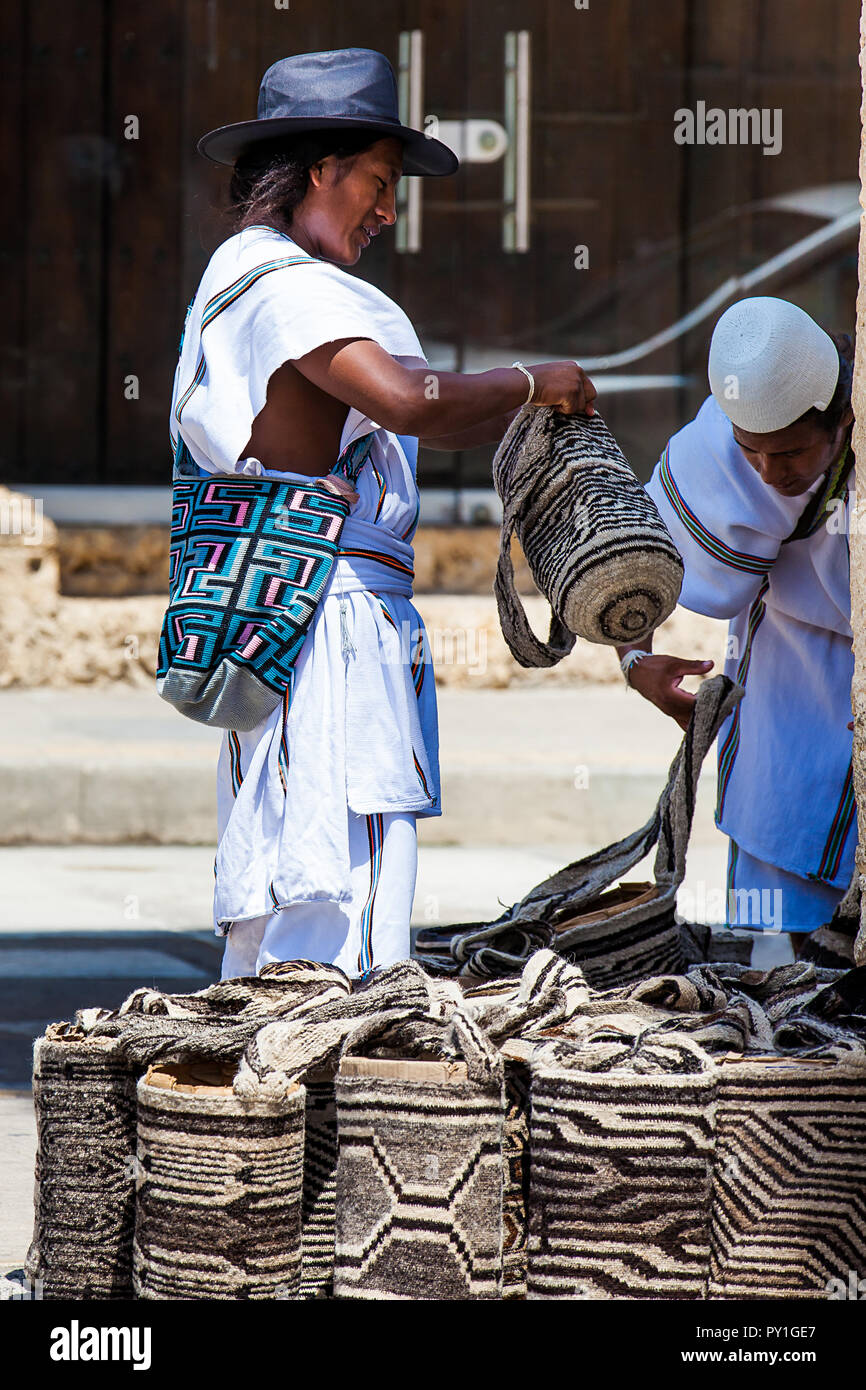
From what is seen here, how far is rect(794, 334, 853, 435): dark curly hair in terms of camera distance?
2.88m

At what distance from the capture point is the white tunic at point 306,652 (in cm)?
247

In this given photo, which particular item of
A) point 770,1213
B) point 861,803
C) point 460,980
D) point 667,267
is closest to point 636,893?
point 460,980

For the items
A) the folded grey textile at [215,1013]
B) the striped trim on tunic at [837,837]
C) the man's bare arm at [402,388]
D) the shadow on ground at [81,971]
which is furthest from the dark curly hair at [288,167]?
the shadow on ground at [81,971]

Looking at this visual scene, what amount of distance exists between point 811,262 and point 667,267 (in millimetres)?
691

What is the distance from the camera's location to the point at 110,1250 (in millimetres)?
2137

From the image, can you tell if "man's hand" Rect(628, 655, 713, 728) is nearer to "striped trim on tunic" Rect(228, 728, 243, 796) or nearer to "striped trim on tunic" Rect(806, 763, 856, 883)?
"striped trim on tunic" Rect(806, 763, 856, 883)

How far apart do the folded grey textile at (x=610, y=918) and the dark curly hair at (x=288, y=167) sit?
95cm

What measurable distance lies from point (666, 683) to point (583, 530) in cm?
76

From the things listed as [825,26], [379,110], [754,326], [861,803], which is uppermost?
[825,26]

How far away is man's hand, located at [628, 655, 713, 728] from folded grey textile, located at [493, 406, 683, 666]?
0.49 meters

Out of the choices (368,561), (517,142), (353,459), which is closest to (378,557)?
(368,561)

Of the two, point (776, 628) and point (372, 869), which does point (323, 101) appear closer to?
point (372, 869)

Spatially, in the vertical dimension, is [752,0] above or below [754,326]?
above
